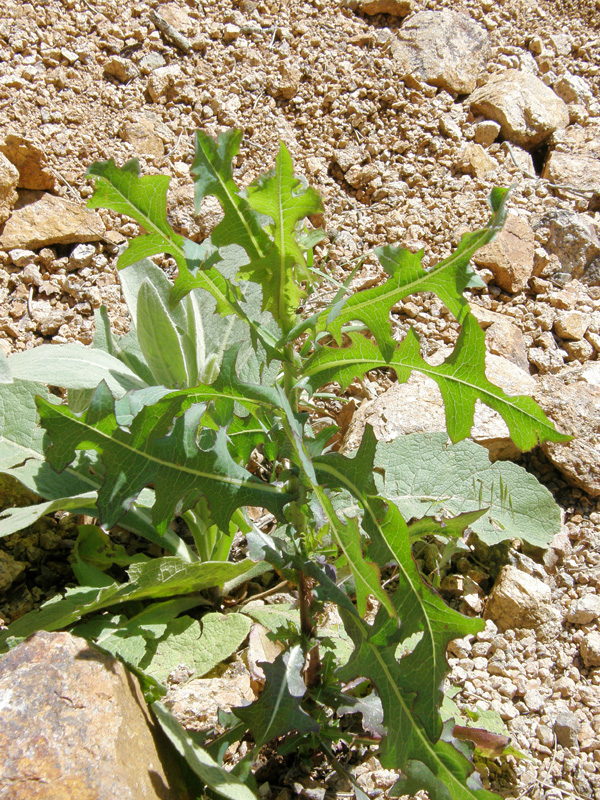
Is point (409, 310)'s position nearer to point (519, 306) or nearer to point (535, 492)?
point (519, 306)

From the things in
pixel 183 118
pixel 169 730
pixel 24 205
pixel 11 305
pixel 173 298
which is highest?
pixel 183 118

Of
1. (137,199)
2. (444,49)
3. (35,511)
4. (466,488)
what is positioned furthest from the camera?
(444,49)

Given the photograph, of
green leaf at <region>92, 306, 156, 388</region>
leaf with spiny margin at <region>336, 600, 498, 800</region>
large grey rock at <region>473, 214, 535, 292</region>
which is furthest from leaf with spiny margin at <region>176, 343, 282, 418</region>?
large grey rock at <region>473, 214, 535, 292</region>

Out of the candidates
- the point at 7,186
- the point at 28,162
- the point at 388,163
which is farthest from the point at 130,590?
the point at 388,163

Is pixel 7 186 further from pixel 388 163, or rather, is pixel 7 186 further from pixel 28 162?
pixel 388 163

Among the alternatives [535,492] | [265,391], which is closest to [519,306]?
[535,492]

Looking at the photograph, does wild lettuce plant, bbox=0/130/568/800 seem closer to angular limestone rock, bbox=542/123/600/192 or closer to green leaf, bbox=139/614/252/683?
green leaf, bbox=139/614/252/683
